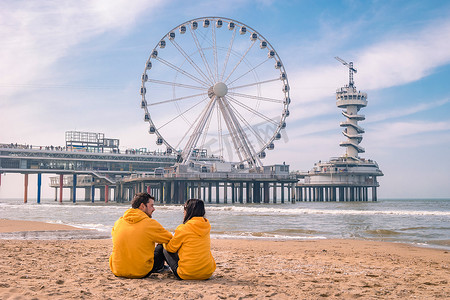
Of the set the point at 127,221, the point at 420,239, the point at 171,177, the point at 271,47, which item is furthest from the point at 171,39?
the point at 127,221

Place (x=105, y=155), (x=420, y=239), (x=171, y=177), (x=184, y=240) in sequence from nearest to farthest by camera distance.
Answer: (x=184, y=240) → (x=420, y=239) → (x=171, y=177) → (x=105, y=155)

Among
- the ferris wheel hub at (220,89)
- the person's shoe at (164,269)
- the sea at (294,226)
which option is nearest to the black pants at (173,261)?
the person's shoe at (164,269)

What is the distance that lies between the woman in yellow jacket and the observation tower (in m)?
83.1

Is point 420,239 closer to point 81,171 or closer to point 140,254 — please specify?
point 140,254

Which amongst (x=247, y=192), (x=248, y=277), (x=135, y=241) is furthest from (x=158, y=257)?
(x=247, y=192)

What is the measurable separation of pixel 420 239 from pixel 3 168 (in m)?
67.0

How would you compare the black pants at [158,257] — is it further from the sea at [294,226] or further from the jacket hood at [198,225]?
the sea at [294,226]

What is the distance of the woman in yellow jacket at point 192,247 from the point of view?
5438 mm

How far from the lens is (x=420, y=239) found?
13297mm

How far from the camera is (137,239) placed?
5.41m

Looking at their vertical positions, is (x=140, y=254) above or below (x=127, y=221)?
below

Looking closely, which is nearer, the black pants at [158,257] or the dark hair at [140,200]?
the dark hair at [140,200]

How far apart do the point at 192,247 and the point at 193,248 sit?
0.02m

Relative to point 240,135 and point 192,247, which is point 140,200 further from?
point 240,135
